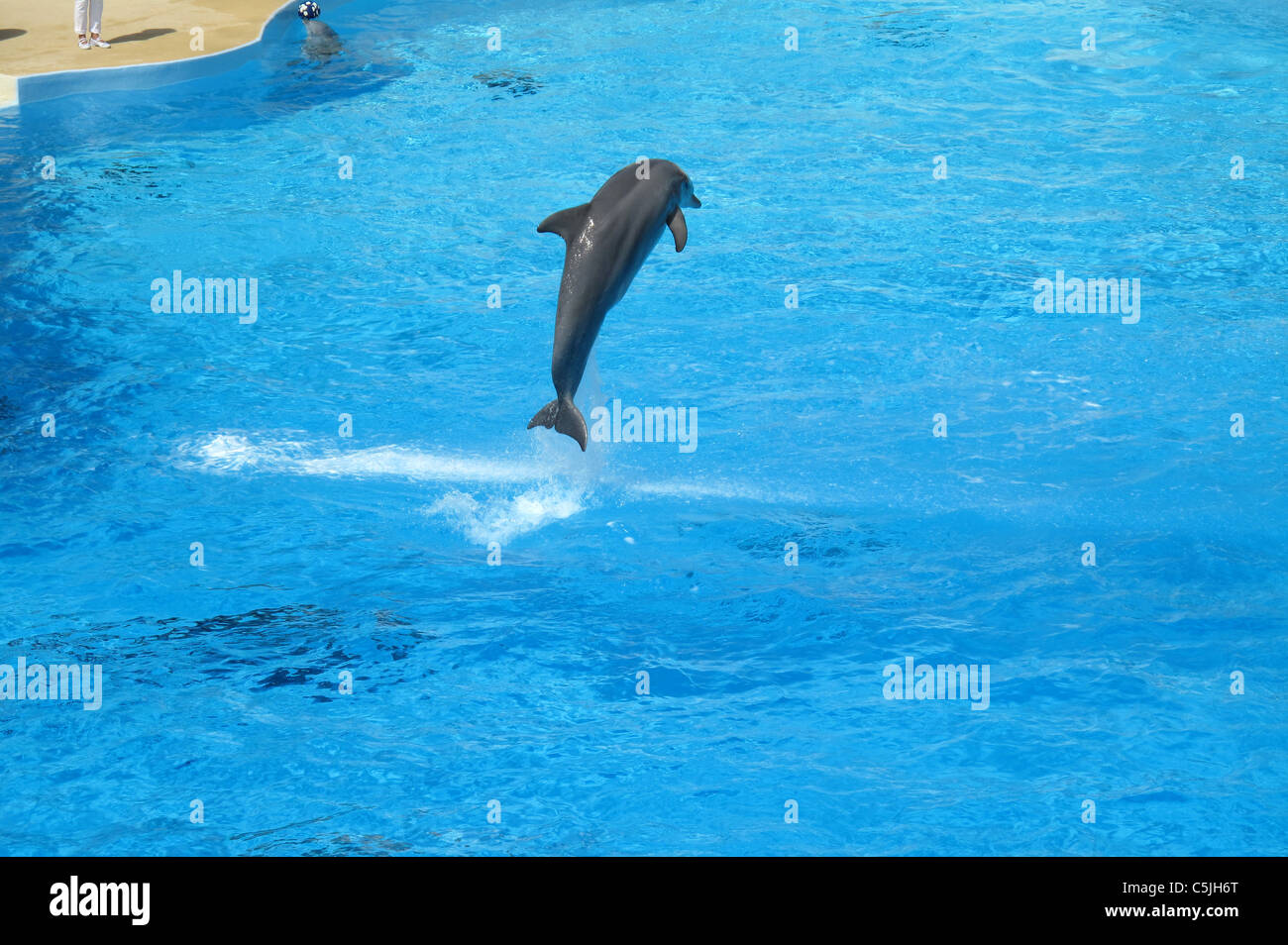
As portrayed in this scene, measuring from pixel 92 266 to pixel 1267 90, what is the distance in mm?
13833

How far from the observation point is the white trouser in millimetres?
16109

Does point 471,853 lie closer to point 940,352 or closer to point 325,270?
point 940,352

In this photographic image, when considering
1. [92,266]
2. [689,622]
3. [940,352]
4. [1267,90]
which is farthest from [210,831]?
[1267,90]

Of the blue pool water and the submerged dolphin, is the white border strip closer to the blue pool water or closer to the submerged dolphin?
the blue pool water

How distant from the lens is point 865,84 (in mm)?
16453

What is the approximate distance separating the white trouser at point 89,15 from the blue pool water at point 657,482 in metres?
1.40

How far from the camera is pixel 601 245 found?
6.50 m

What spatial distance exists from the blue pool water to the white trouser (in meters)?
1.40

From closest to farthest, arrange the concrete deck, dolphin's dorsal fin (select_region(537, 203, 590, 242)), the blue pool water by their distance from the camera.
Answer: the blue pool water, dolphin's dorsal fin (select_region(537, 203, 590, 242)), the concrete deck

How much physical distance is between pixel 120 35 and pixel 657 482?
12.8m

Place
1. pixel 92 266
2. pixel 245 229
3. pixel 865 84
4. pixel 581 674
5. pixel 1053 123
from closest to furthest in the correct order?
pixel 581 674 → pixel 92 266 → pixel 245 229 → pixel 1053 123 → pixel 865 84

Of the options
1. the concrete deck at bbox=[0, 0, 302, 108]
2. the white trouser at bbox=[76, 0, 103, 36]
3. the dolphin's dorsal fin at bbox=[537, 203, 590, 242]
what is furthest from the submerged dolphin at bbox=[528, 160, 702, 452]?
the white trouser at bbox=[76, 0, 103, 36]

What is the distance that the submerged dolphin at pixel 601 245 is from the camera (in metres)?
6.51

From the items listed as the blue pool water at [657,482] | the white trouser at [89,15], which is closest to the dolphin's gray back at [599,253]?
the blue pool water at [657,482]
